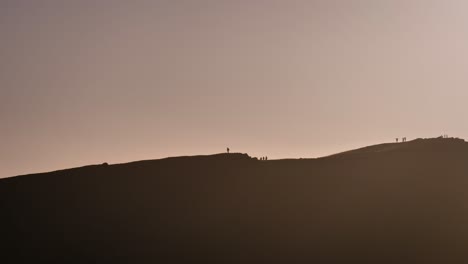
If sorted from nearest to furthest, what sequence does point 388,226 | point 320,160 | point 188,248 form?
point 188,248 → point 388,226 → point 320,160

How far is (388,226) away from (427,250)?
4426 millimetres

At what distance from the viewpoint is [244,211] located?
85.4m

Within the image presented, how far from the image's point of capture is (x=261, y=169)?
8906 centimetres

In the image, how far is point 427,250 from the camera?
81.8 m

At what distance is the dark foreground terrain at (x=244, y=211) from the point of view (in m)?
79.4

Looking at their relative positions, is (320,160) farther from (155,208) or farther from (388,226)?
(155,208)

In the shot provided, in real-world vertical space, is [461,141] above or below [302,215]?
above

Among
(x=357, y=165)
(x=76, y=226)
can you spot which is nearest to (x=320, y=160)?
(x=357, y=165)

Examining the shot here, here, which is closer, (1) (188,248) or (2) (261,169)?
(1) (188,248)

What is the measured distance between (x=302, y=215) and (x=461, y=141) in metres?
19.9

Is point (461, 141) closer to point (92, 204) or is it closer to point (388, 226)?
point (388, 226)

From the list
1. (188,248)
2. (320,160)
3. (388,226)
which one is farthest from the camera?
(320,160)

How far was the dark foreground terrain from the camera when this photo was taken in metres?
79.4

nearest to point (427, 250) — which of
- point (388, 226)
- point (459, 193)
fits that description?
point (388, 226)
